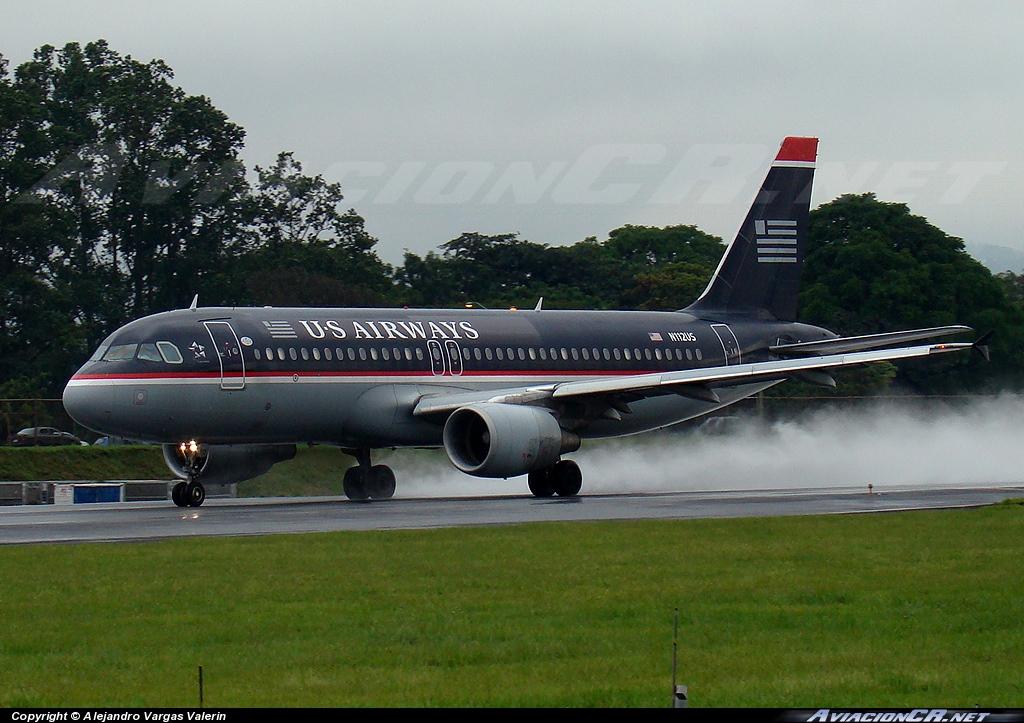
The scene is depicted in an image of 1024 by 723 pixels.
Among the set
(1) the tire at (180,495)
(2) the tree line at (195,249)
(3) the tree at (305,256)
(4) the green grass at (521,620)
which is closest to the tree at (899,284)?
(2) the tree line at (195,249)

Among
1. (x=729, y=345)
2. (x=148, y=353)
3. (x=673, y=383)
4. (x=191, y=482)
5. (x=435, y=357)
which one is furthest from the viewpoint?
(x=729, y=345)

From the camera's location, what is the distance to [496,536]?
18469mm

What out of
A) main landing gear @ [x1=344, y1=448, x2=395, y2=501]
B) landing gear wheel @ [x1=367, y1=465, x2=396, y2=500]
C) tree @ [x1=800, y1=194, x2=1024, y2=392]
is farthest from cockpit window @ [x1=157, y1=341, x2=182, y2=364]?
tree @ [x1=800, y1=194, x2=1024, y2=392]

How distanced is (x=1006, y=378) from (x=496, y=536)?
48.4 metres

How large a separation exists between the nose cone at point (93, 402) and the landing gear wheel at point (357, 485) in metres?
6.70

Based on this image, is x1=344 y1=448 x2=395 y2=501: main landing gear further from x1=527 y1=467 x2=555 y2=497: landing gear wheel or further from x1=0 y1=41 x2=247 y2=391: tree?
x1=0 y1=41 x2=247 y2=391: tree

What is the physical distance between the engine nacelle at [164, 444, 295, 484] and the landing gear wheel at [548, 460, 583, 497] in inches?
226

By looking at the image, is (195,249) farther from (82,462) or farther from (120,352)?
(120,352)

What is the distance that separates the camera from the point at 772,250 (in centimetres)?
3997

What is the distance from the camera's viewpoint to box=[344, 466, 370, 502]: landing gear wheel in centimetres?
3284

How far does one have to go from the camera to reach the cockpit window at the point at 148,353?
92.2ft

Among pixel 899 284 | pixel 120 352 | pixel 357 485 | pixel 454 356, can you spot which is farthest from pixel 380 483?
pixel 899 284

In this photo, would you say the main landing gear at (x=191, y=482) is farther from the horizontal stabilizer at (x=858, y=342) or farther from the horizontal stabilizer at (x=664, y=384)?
the horizontal stabilizer at (x=858, y=342)

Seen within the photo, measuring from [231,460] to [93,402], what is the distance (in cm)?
440
